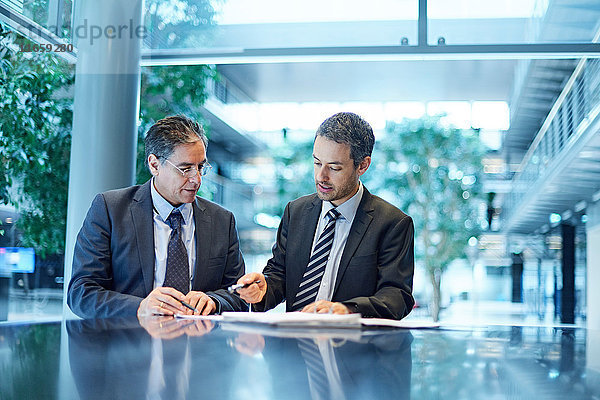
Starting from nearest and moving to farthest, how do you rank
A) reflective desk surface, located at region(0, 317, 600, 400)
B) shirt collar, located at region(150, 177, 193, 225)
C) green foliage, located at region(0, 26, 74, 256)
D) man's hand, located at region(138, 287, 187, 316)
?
reflective desk surface, located at region(0, 317, 600, 400) → man's hand, located at region(138, 287, 187, 316) → shirt collar, located at region(150, 177, 193, 225) → green foliage, located at region(0, 26, 74, 256)

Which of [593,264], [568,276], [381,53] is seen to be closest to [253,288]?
[381,53]

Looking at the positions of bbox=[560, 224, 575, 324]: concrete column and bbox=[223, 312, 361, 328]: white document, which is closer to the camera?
bbox=[223, 312, 361, 328]: white document

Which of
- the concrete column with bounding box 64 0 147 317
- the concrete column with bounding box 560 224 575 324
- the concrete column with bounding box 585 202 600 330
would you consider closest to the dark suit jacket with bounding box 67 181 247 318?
the concrete column with bounding box 64 0 147 317

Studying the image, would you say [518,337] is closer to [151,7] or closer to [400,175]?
[151,7]

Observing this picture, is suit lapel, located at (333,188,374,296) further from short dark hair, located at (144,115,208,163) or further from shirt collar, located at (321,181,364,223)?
short dark hair, located at (144,115,208,163)

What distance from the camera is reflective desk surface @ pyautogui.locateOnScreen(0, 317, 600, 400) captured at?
68 cm

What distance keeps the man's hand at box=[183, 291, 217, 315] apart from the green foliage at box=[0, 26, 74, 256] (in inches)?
102

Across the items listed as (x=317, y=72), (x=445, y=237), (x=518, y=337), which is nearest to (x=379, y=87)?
(x=317, y=72)

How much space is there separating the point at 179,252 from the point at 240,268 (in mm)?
292

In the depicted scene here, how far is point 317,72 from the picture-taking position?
14.4 metres

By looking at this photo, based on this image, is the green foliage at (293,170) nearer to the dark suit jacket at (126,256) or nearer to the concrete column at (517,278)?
the concrete column at (517,278)

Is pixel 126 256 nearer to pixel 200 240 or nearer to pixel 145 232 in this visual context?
pixel 145 232

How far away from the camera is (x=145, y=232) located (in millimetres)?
2184

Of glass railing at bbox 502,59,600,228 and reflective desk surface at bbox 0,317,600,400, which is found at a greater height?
glass railing at bbox 502,59,600,228
